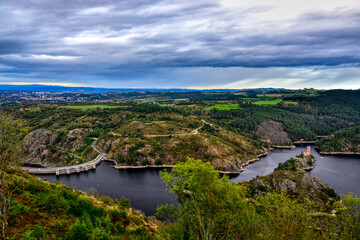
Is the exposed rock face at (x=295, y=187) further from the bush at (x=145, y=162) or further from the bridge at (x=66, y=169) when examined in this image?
the bridge at (x=66, y=169)

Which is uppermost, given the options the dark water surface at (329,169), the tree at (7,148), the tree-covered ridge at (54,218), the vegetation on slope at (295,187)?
the tree at (7,148)

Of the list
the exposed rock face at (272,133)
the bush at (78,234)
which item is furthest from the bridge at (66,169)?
the exposed rock face at (272,133)

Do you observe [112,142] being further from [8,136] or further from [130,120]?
[8,136]

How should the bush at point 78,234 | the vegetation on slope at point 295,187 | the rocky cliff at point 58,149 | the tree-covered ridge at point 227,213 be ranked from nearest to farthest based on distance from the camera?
1. the bush at point 78,234
2. the tree-covered ridge at point 227,213
3. the vegetation on slope at point 295,187
4. the rocky cliff at point 58,149

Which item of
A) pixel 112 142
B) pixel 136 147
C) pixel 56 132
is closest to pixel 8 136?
pixel 136 147

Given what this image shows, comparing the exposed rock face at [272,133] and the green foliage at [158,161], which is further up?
the exposed rock face at [272,133]

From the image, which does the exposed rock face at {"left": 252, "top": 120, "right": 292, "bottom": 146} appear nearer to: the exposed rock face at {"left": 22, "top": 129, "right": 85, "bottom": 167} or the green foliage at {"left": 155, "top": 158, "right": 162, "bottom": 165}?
the green foliage at {"left": 155, "top": 158, "right": 162, "bottom": 165}

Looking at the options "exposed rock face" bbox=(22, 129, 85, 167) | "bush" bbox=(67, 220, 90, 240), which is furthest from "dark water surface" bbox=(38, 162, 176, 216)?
"bush" bbox=(67, 220, 90, 240)
